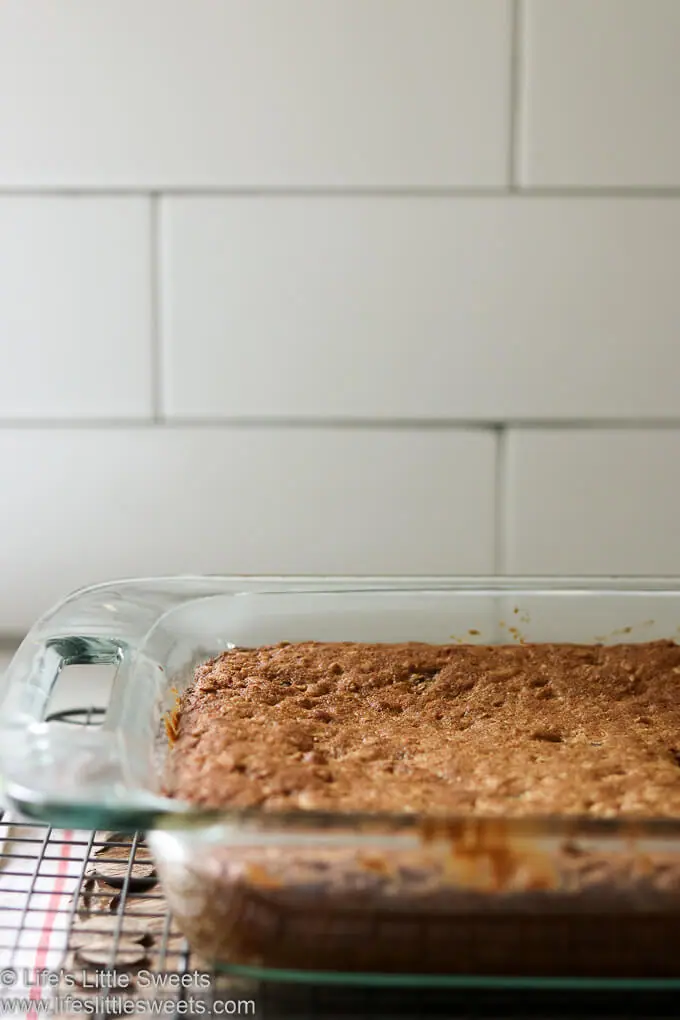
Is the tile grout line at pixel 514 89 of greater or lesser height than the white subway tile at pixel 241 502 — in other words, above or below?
above

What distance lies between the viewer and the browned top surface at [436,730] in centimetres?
63

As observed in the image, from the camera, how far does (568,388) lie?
121 cm

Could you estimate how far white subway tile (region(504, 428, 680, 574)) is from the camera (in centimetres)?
122

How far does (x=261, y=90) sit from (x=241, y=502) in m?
0.43

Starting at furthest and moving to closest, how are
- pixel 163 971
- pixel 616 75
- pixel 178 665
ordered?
pixel 616 75
pixel 178 665
pixel 163 971

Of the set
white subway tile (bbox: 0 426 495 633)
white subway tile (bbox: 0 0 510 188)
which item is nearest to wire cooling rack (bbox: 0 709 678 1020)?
white subway tile (bbox: 0 426 495 633)

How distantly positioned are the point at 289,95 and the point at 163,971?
0.89 m

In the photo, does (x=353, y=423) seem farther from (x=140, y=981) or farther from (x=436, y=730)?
(x=140, y=981)

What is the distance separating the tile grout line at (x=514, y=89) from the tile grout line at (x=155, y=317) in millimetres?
369

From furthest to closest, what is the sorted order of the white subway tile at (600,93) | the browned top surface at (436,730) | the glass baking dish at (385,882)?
the white subway tile at (600,93) < the browned top surface at (436,730) < the glass baking dish at (385,882)

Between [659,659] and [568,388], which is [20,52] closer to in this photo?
[568,388]

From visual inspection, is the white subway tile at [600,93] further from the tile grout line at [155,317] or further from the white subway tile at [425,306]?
the tile grout line at [155,317]

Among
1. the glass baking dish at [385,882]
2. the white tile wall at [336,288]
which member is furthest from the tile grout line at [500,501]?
the glass baking dish at [385,882]

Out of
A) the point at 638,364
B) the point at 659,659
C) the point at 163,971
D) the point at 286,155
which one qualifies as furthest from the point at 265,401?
the point at 163,971
